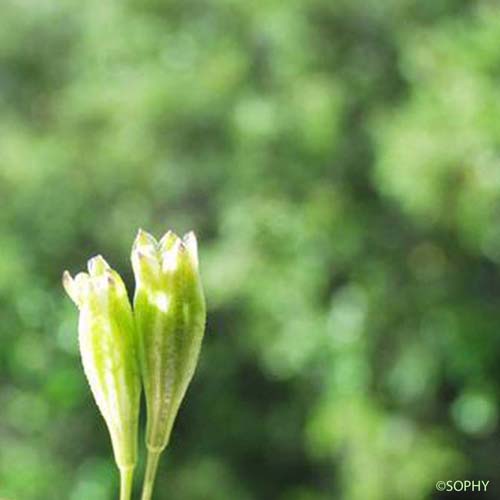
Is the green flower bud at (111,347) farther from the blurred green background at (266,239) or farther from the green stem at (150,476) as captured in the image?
the blurred green background at (266,239)

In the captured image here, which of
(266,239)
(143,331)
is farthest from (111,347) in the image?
(266,239)

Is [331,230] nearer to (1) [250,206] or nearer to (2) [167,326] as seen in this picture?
(1) [250,206]

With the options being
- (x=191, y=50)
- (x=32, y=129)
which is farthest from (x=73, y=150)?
(x=191, y=50)

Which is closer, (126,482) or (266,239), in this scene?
(126,482)

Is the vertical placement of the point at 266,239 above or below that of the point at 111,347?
above

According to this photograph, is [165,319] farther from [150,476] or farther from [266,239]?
[266,239]

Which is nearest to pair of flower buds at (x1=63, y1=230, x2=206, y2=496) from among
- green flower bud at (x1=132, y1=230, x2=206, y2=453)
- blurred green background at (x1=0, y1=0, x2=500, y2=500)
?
green flower bud at (x1=132, y1=230, x2=206, y2=453)

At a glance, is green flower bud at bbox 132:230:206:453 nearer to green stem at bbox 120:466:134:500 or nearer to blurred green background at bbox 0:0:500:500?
green stem at bbox 120:466:134:500
